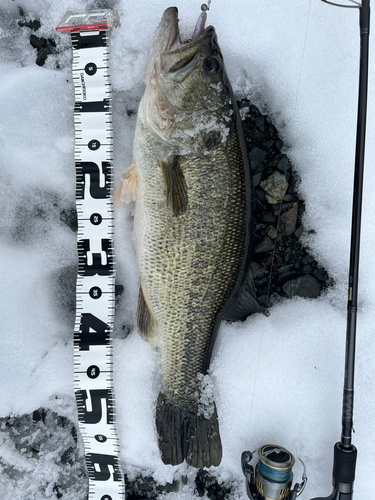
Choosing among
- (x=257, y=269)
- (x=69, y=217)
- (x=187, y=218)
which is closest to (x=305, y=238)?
(x=257, y=269)

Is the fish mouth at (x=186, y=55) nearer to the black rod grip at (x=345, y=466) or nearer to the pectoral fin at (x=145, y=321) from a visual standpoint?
the pectoral fin at (x=145, y=321)

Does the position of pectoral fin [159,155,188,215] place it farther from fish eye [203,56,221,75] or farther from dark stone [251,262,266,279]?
dark stone [251,262,266,279]

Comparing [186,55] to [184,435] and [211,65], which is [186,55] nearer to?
[211,65]

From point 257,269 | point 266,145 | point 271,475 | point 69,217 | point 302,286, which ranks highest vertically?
point 266,145

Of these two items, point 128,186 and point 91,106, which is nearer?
point 128,186

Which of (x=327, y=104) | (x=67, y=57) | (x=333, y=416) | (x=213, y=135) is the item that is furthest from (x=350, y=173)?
(x=67, y=57)

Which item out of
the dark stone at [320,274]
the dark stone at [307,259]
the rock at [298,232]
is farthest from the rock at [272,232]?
the dark stone at [320,274]

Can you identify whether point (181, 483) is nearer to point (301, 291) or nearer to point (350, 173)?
point (301, 291)
